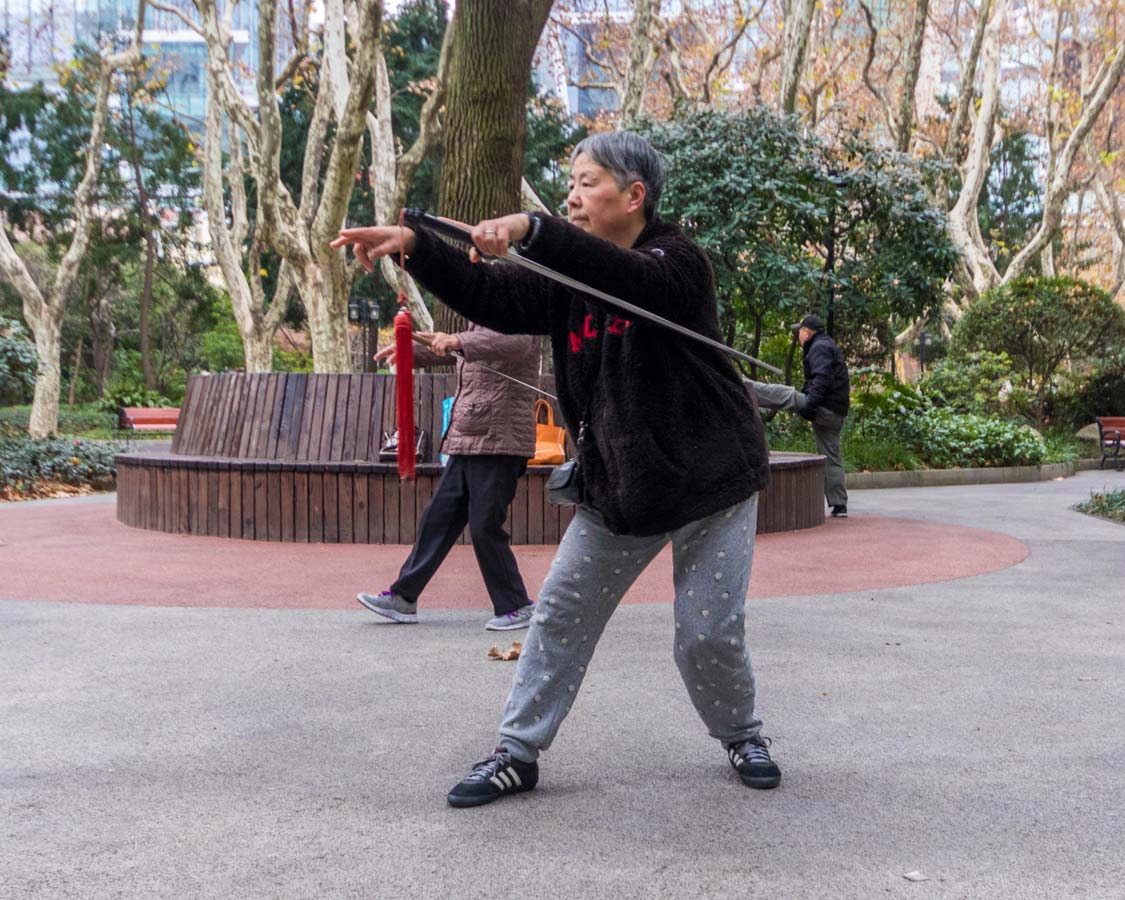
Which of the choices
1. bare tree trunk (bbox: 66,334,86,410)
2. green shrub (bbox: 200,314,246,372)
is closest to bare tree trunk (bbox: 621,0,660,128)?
bare tree trunk (bbox: 66,334,86,410)

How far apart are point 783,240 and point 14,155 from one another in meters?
29.3

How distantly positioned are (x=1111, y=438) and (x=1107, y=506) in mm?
8804

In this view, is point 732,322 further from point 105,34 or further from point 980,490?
point 105,34

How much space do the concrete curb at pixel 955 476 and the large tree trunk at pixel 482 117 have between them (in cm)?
711

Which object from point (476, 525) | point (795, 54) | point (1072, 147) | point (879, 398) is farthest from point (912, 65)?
point (476, 525)

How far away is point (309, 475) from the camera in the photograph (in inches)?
382

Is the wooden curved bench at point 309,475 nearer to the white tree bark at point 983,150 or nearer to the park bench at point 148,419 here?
the white tree bark at point 983,150

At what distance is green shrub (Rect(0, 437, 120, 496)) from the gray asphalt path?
9254mm

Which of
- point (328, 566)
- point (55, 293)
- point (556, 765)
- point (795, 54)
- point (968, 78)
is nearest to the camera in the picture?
point (556, 765)

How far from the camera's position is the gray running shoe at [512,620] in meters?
6.27

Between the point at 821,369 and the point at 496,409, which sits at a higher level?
the point at 821,369

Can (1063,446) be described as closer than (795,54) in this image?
No

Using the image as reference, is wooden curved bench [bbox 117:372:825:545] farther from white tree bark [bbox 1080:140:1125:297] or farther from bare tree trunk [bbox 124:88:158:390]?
bare tree trunk [bbox 124:88:158:390]

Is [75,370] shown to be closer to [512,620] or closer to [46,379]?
[46,379]
